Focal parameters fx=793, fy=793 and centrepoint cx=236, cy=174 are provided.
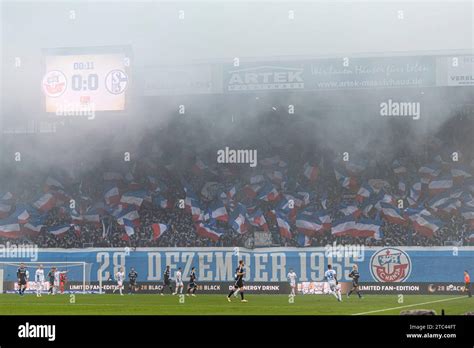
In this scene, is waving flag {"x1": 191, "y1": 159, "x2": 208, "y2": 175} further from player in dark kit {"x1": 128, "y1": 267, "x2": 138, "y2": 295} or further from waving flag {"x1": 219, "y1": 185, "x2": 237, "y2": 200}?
player in dark kit {"x1": 128, "y1": 267, "x2": 138, "y2": 295}

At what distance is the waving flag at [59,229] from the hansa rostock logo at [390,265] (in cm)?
1505

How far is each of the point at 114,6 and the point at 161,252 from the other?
12.2 metres

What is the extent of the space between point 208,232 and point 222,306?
480 inches

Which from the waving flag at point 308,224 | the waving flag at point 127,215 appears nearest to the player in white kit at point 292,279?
the waving flag at point 308,224

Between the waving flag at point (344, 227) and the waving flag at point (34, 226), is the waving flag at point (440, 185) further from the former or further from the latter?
the waving flag at point (34, 226)

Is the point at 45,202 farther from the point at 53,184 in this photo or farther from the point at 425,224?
the point at 425,224

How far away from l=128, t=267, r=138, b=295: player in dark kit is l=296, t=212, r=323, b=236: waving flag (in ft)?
26.9

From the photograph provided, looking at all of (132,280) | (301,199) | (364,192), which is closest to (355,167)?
(364,192)

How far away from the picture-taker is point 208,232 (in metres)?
38.8

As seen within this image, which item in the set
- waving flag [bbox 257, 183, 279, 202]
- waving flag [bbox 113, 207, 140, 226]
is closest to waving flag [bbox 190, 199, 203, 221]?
waving flag [bbox 113, 207, 140, 226]

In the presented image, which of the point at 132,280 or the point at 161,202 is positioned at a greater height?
the point at 161,202

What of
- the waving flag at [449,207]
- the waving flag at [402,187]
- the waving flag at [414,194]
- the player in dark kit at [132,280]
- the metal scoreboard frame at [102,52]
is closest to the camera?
the metal scoreboard frame at [102,52]

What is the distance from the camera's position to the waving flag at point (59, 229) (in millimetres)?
39344

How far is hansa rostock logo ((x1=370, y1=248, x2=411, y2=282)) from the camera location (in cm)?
3528
